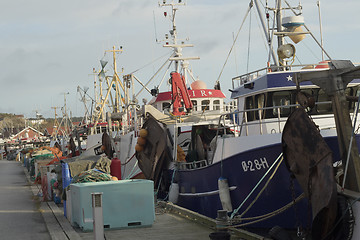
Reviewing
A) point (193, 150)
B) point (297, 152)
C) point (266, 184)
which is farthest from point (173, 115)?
point (297, 152)

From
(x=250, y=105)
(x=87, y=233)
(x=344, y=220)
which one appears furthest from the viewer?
(x=250, y=105)

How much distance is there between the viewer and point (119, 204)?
10.6 meters

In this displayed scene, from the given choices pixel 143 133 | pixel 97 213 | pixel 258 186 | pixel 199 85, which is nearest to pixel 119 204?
pixel 97 213

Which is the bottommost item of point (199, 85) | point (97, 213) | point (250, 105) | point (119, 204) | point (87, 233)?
point (87, 233)

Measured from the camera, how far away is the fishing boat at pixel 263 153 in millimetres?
8234

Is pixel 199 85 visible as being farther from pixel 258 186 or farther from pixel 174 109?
pixel 258 186

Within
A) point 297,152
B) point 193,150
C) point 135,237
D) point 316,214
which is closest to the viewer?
point 316,214

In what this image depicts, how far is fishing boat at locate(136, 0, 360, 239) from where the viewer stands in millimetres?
8234

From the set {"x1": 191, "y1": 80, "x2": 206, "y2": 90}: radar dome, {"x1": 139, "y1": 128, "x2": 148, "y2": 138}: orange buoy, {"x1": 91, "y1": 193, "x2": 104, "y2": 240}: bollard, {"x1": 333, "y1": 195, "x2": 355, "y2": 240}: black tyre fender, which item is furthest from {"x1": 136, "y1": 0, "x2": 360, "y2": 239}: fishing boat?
{"x1": 191, "y1": 80, "x2": 206, "y2": 90}: radar dome

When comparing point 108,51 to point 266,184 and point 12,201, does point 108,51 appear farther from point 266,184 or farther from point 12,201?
point 266,184

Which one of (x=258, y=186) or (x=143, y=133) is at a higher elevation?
(x=143, y=133)

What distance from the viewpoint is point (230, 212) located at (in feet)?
39.5

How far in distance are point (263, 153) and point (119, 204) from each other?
2.81 m

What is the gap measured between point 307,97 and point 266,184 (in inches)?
116
